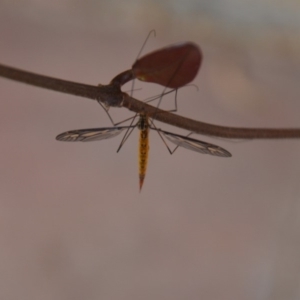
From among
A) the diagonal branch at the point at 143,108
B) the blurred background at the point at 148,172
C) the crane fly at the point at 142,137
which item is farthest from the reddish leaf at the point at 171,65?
the blurred background at the point at 148,172

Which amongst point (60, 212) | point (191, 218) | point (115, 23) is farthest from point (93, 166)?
point (115, 23)

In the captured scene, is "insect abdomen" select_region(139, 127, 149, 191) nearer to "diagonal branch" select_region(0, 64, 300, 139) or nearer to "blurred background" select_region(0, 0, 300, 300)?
"diagonal branch" select_region(0, 64, 300, 139)

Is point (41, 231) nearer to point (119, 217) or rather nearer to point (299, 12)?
point (119, 217)

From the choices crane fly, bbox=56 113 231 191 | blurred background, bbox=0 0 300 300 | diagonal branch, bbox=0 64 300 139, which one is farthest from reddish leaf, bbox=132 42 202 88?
blurred background, bbox=0 0 300 300

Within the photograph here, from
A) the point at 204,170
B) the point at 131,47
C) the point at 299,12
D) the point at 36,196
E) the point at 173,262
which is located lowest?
the point at 173,262

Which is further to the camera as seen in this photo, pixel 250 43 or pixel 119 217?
pixel 250 43
